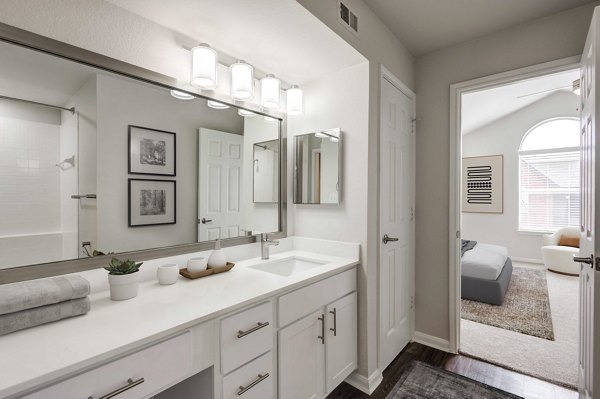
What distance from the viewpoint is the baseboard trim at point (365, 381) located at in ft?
6.14

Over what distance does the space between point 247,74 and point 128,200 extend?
3.21ft

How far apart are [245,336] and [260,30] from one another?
1518mm

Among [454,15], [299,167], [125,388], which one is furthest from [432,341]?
[454,15]

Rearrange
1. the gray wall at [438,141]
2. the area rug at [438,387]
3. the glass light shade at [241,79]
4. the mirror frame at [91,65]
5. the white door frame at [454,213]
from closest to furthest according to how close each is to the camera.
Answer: the mirror frame at [91,65] < the glass light shade at [241,79] < the area rug at [438,387] < the gray wall at [438,141] < the white door frame at [454,213]

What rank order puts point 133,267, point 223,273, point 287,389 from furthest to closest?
point 223,273 < point 287,389 < point 133,267

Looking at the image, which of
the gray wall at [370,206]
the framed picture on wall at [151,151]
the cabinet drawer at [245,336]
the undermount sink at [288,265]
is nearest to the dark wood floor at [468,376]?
the gray wall at [370,206]

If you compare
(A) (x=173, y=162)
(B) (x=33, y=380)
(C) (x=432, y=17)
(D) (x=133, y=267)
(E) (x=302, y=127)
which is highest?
(C) (x=432, y=17)

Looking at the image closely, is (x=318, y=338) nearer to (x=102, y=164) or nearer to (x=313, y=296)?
(x=313, y=296)

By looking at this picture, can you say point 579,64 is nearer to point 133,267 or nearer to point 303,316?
point 303,316

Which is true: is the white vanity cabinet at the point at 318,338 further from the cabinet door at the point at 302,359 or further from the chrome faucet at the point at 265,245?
the chrome faucet at the point at 265,245

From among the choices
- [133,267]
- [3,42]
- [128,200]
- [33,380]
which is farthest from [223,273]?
[3,42]

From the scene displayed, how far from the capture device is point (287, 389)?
138 cm

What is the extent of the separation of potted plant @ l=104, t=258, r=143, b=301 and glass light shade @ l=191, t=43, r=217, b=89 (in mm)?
988

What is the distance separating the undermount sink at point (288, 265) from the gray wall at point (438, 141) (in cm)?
116
